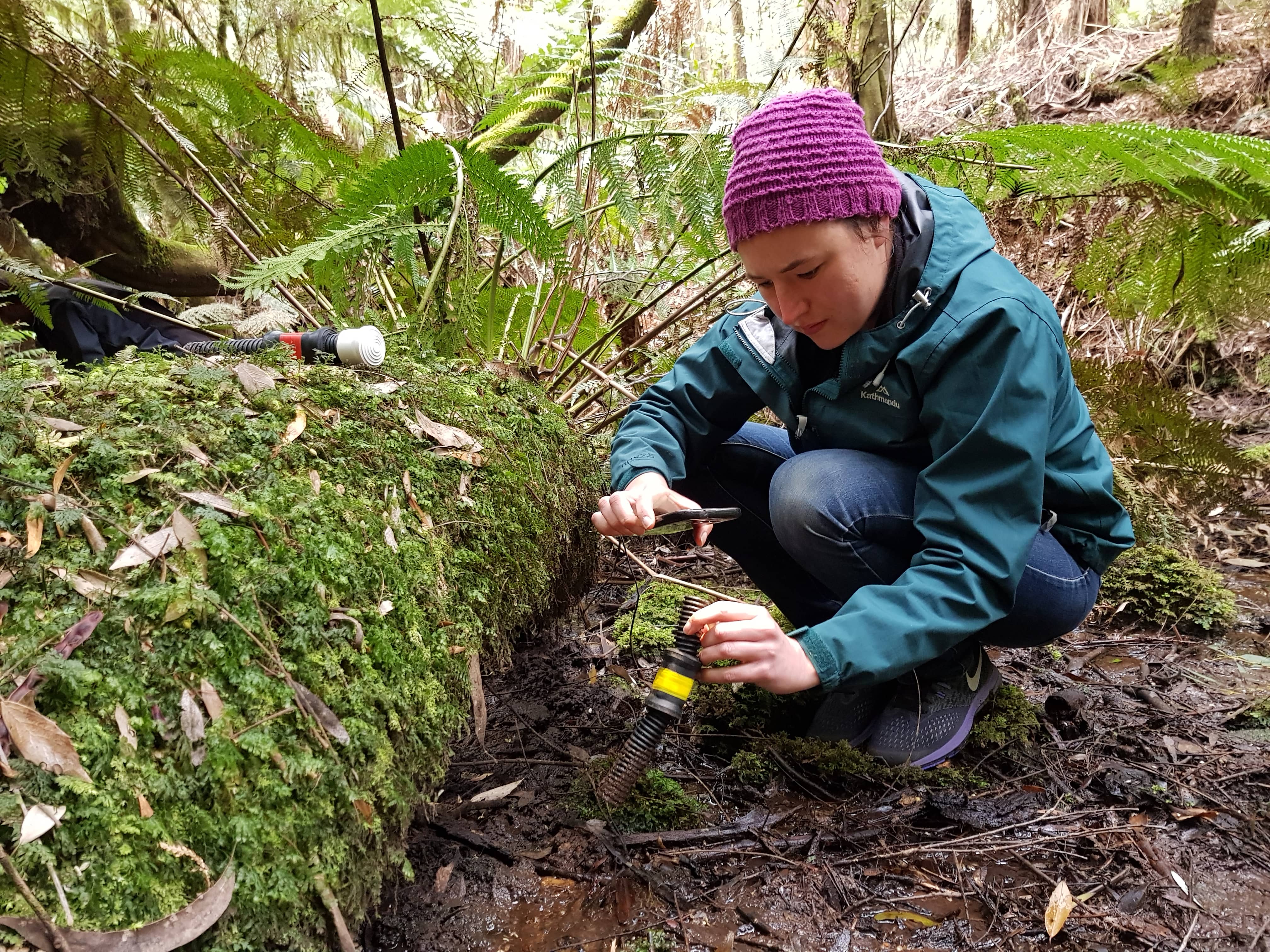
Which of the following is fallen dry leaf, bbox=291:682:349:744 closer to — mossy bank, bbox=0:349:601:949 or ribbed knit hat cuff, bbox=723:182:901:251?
mossy bank, bbox=0:349:601:949

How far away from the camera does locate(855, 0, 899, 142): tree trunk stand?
121 inches

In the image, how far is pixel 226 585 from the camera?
3.28ft

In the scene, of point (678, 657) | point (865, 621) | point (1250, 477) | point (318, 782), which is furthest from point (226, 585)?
point (1250, 477)

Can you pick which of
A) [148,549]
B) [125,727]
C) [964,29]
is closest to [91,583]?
[148,549]

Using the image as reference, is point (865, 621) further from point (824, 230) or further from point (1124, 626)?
point (1124, 626)

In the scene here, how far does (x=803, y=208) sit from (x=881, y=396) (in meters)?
0.50

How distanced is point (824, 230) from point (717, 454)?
91cm

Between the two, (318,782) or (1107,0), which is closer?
(318,782)

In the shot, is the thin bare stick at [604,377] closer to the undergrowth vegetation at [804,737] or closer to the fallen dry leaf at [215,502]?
the undergrowth vegetation at [804,737]

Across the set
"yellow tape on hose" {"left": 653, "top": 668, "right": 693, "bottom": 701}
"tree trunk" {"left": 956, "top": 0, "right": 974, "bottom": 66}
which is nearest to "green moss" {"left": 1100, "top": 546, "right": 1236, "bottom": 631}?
"yellow tape on hose" {"left": 653, "top": 668, "right": 693, "bottom": 701}

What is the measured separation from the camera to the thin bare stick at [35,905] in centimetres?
68

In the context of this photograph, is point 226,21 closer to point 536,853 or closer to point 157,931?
point 536,853

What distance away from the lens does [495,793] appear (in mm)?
1589

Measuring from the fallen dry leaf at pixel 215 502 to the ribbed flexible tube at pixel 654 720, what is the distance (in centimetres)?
74
